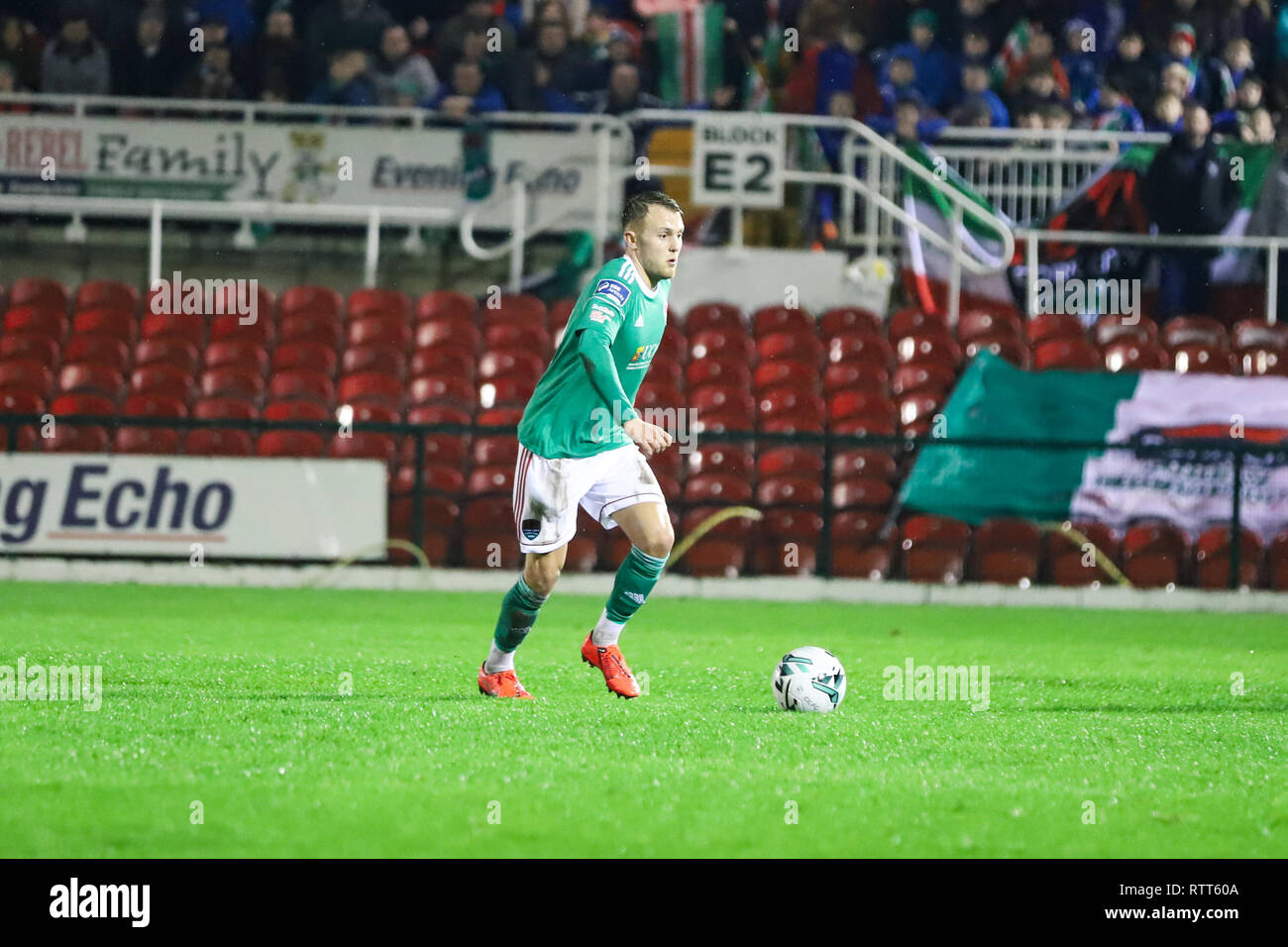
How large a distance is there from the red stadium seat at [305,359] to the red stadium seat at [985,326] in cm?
578

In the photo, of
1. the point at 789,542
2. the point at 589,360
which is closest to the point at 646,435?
the point at 589,360

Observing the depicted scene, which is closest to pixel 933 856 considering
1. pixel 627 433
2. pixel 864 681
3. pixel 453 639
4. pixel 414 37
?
Result: pixel 627 433

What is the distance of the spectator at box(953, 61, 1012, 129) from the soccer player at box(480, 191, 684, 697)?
11.2 meters

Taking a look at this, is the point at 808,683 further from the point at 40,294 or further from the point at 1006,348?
the point at 40,294

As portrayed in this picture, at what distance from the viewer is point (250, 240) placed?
18.8m

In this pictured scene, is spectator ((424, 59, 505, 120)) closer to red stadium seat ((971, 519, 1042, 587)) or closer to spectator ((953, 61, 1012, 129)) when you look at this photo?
spectator ((953, 61, 1012, 129))

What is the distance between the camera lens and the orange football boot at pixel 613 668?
8.63 m

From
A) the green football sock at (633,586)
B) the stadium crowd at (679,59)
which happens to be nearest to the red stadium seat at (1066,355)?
the stadium crowd at (679,59)

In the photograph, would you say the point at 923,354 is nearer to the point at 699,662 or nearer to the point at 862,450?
the point at 862,450

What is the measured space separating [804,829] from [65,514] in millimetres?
10494

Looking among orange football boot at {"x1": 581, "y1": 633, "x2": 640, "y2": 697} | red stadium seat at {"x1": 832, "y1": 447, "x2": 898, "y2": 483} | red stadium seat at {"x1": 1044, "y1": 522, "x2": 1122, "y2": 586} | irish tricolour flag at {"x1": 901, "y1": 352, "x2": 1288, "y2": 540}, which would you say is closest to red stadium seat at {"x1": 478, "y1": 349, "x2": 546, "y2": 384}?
red stadium seat at {"x1": 832, "y1": 447, "x2": 898, "y2": 483}

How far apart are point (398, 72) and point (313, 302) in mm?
2979

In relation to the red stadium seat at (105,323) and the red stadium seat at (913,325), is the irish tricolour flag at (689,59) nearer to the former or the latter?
the red stadium seat at (913,325)

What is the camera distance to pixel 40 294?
17797 millimetres
